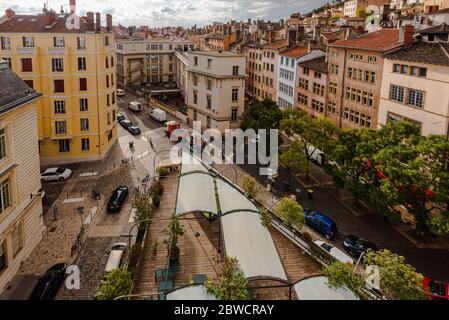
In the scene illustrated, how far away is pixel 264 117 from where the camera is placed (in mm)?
55094

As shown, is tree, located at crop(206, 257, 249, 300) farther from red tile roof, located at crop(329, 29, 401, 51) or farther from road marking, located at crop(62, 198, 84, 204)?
red tile roof, located at crop(329, 29, 401, 51)

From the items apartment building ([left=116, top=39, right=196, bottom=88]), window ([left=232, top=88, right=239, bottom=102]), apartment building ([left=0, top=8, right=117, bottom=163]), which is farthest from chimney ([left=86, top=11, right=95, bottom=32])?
apartment building ([left=116, top=39, right=196, bottom=88])

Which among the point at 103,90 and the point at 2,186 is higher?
the point at 103,90

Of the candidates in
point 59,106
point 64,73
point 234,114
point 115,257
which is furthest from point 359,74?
point 115,257

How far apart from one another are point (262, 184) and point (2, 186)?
2786cm

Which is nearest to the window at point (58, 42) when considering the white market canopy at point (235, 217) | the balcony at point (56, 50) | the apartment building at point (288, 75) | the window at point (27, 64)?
the balcony at point (56, 50)

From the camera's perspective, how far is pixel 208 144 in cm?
6356

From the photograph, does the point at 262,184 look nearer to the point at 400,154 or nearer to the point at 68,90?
the point at 400,154

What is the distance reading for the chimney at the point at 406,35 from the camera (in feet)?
150

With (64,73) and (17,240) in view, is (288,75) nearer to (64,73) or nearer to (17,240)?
(64,73)

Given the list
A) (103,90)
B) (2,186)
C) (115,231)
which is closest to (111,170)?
(103,90)

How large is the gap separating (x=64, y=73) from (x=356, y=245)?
36.3 meters
